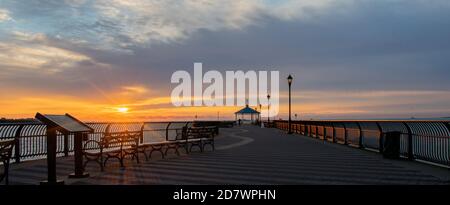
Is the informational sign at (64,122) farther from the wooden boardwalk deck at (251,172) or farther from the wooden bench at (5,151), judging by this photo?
the wooden boardwalk deck at (251,172)

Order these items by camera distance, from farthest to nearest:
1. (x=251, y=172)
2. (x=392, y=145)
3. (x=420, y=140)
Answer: (x=392, y=145), (x=420, y=140), (x=251, y=172)

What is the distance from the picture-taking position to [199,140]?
698 inches

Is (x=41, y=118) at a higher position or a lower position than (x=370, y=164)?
higher

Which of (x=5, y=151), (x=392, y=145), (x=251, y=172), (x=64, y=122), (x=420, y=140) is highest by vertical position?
(x=64, y=122)

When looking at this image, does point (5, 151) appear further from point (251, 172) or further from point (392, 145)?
point (392, 145)

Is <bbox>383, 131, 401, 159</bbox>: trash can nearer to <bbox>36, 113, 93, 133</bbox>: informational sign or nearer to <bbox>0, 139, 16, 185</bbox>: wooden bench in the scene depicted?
<bbox>36, 113, 93, 133</bbox>: informational sign

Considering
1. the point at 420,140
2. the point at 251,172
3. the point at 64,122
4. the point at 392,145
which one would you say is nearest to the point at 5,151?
the point at 64,122

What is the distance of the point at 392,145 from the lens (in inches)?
572

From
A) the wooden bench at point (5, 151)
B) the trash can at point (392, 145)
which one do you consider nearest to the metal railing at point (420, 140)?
the trash can at point (392, 145)
